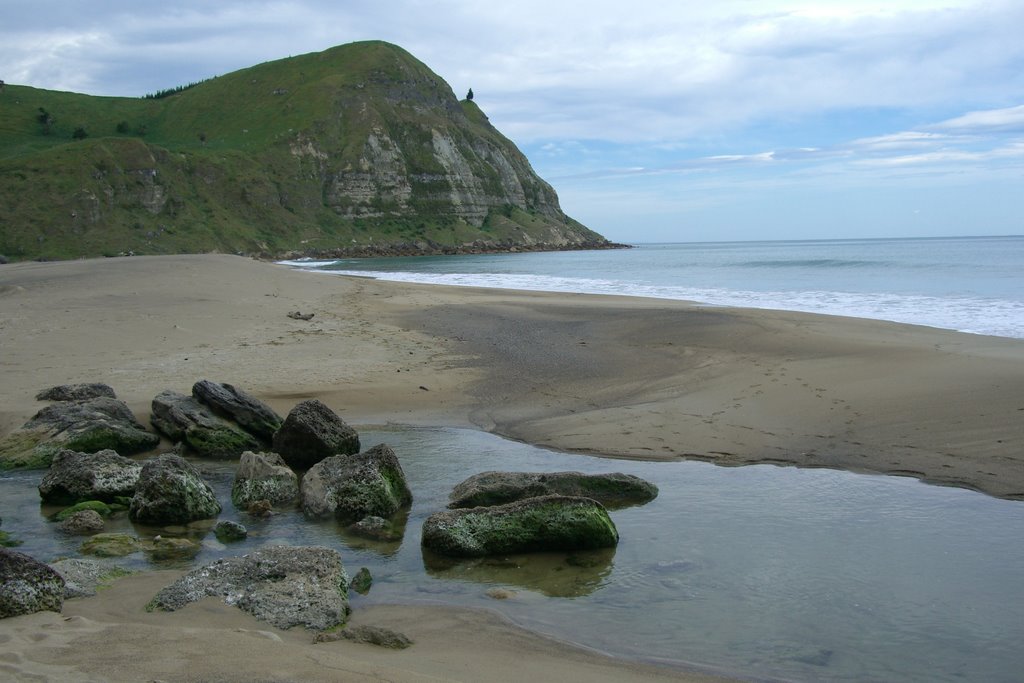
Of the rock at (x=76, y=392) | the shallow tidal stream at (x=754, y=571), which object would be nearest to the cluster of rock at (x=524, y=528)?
the shallow tidal stream at (x=754, y=571)

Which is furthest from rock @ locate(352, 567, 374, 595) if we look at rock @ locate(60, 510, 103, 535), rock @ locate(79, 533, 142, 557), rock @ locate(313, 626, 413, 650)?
rock @ locate(60, 510, 103, 535)

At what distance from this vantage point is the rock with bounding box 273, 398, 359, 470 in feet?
29.2

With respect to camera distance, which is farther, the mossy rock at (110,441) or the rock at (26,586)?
the mossy rock at (110,441)

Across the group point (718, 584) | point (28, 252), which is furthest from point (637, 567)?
point (28, 252)

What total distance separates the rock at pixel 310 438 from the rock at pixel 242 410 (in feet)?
1.89

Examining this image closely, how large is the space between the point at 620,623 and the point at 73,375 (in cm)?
962

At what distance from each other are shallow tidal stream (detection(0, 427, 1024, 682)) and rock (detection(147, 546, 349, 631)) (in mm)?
451

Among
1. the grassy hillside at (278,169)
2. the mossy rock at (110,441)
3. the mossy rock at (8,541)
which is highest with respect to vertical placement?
the grassy hillside at (278,169)

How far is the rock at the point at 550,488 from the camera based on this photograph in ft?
23.7

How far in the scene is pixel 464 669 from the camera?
4180 millimetres

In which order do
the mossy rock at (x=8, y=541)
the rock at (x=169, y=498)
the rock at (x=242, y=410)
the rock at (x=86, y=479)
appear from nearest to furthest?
the mossy rock at (x=8, y=541), the rock at (x=169, y=498), the rock at (x=86, y=479), the rock at (x=242, y=410)

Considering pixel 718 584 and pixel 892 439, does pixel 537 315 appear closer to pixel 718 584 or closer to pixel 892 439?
pixel 892 439

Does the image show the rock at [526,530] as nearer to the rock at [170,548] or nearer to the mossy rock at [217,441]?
the rock at [170,548]

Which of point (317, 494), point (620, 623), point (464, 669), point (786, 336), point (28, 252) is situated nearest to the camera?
point (464, 669)
